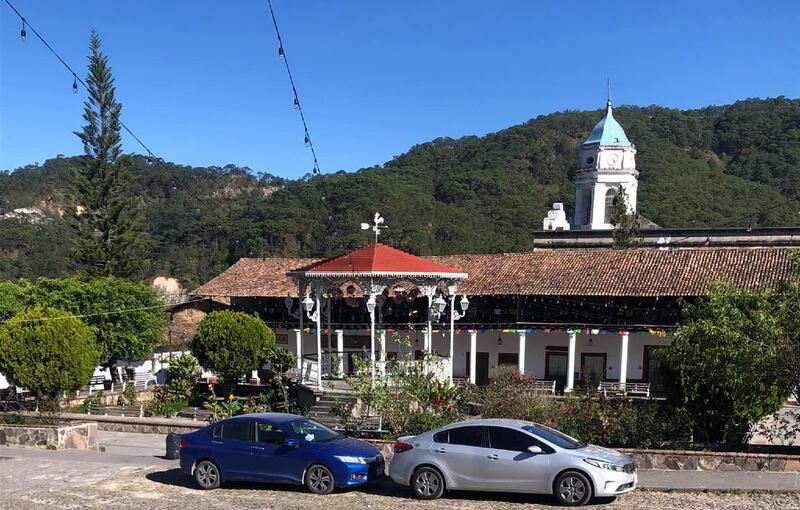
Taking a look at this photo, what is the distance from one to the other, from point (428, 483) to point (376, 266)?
9.99m

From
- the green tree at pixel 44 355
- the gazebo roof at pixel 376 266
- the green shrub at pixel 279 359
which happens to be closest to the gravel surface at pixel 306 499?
the green tree at pixel 44 355

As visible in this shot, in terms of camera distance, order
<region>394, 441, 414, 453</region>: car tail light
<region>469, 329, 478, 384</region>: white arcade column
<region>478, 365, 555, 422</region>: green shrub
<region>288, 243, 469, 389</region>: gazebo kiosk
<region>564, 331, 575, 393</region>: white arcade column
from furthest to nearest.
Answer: <region>469, 329, 478, 384</region>: white arcade column < <region>564, 331, 575, 393</region>: white arcade column < <region>288, 243, 469, 389</region>: gazebo kiosk < <region>478, 365, 555, 422</region>: green shrub < <region>394, 441, 414, 453</region>: car tail light

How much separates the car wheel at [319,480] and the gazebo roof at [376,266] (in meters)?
9.22

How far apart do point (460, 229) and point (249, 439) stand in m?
50.7

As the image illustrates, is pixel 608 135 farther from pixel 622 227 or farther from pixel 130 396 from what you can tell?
Answer: pixel 130 396

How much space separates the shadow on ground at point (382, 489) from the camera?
10.9 m

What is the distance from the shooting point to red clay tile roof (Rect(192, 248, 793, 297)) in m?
27.5

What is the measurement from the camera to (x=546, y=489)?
1051cm

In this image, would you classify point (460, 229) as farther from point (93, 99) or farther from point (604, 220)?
point (93, 99)

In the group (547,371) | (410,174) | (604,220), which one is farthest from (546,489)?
(410,174)

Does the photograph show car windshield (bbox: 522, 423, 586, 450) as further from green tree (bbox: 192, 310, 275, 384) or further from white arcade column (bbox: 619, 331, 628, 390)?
white arcade column (bbox: 619, 331, 628, 390)

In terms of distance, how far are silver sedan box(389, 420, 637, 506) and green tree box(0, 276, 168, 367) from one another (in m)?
23.1

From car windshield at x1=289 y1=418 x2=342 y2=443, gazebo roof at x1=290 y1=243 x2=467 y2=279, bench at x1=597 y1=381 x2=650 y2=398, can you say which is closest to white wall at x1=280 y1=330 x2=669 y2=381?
bench at x1=597 y1=381 x2=650 y2=398

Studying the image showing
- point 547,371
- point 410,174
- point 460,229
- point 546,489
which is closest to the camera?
point 546,489
